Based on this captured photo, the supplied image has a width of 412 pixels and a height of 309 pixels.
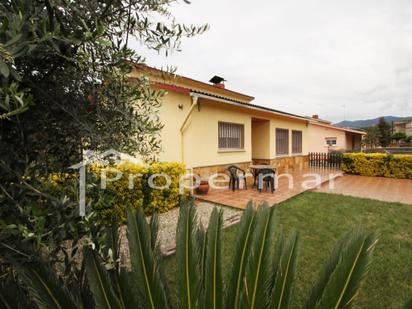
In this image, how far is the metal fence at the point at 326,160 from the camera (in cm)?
1812

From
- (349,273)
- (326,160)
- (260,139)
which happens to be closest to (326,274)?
(349,273)

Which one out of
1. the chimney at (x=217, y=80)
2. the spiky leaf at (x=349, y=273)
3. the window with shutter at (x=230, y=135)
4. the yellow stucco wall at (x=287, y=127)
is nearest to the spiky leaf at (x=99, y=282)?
the spiky leaf at (x=349, y=273)

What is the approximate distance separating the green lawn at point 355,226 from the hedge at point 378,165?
7885mm

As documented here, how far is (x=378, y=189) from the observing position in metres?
11.3

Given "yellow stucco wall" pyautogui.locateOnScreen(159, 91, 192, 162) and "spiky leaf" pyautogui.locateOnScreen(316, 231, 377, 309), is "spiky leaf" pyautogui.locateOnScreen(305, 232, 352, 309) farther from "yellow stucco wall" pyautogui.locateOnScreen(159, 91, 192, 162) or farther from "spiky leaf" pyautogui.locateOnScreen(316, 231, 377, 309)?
"yellow stucco wall" pyautogui.locateOnScreen(159, 91, 192, 162)

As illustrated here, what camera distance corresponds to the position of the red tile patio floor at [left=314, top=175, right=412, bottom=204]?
31.9 ft

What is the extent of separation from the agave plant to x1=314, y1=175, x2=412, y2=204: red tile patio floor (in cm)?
1011

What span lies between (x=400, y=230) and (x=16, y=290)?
322 inches

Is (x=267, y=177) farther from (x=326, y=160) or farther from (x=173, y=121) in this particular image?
(x=326, y=160)

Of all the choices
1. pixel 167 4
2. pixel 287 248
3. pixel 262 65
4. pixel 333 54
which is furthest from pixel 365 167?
pixel 167 4

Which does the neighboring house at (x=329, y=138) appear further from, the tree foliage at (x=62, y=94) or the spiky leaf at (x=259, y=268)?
the tree foliage at (x=62, y=94)

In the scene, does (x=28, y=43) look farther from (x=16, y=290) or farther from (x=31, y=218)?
(x=16, y=290)

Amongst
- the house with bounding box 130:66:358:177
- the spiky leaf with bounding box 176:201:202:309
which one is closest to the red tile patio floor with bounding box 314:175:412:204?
the house with bounding box 130:66:358:177

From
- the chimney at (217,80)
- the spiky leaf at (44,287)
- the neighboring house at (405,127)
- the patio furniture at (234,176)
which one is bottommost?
the patio furniture at (234,176)
